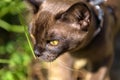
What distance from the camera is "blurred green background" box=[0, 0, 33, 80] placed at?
212 centimetres

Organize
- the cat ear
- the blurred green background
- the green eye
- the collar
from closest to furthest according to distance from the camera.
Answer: the cat ear
the green eye
the collar
the blurred green background

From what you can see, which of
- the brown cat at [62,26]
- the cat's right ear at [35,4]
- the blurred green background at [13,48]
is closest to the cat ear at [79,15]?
the brown cat at [62,26]

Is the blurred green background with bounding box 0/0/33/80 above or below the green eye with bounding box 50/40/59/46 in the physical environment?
below

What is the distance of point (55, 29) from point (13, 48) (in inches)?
23.6

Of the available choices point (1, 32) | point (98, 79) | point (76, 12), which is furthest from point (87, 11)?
point (1, 32)

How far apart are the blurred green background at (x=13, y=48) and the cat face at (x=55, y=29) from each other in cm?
26

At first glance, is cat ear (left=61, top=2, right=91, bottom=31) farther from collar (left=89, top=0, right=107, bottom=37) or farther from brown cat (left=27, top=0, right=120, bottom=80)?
collar (left=89, top=0, right=107, bottom=37)

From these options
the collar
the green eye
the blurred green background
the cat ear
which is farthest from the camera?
the blurred green background

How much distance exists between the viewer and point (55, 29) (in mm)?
1753

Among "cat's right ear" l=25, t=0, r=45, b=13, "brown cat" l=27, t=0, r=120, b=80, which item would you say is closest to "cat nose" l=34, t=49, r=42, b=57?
"brown cat" l=27, t=0, r=120, b=80

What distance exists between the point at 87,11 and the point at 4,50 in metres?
0.74

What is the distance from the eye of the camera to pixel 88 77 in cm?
216

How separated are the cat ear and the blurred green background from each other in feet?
1.09

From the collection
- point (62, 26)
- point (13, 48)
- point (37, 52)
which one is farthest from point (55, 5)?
point (13, 48)
